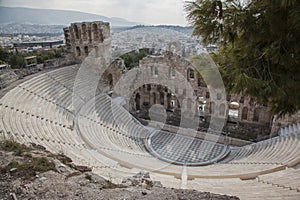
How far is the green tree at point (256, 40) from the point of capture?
9.92ft

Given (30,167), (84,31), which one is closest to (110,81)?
(84,31)

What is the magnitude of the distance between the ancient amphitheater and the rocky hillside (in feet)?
4.19

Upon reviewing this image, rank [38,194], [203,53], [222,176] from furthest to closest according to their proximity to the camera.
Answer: [222,176], [203,53], [38,194]

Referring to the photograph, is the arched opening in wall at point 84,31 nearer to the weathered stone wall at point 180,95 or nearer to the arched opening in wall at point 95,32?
the arched opening in wall at point 95,32

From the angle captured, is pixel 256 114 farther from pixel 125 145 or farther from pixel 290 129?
pixel 125 145

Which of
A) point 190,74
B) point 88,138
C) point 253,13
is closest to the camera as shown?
point 253,13

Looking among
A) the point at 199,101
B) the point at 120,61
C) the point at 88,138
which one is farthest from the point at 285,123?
the point at 120,61

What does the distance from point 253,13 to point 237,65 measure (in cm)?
79

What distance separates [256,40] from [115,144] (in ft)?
26.9

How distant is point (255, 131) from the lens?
1448 centimetres

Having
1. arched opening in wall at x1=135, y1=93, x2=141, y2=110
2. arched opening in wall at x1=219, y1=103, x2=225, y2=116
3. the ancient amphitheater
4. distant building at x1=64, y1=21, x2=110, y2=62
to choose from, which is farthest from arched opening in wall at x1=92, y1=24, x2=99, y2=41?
arched opening in wall at x1=219, y1=103, x2=225, y2=116

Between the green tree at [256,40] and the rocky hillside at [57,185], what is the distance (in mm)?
1905

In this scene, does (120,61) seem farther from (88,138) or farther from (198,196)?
(198,196)

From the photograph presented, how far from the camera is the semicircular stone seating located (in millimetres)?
6361
